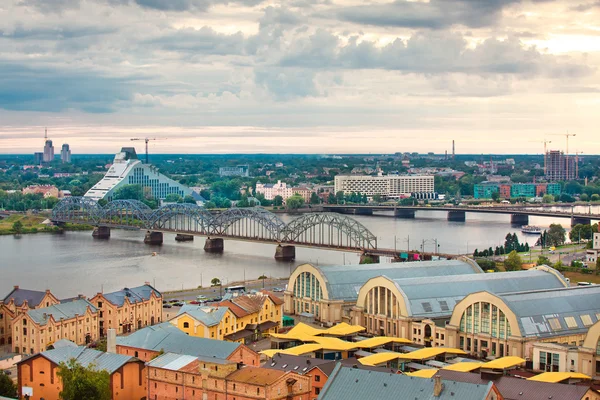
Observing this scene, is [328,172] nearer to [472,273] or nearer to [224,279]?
[224,279]

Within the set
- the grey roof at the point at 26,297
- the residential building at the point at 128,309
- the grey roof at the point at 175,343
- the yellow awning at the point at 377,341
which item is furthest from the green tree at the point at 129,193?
the grey roof at the point at 175,343

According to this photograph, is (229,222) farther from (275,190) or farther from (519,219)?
(275,190)

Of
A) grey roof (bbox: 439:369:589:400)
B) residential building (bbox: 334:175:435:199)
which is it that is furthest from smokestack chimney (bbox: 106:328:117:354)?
residential building (bbox: 334:175:435:199)

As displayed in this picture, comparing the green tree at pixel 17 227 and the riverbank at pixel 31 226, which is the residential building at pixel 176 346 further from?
the green tree at pixel 17 227

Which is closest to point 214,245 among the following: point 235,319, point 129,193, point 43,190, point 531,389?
point 235,319

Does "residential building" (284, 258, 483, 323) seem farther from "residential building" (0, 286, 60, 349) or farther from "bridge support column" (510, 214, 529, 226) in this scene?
"bridge support column" (510, 214, 529, 226)

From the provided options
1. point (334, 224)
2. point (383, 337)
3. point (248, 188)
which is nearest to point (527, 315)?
point (383, 337)
